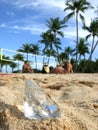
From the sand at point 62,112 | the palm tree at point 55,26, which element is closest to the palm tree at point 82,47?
the palm tree at point 55,26

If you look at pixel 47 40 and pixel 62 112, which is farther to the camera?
pixel 47 40

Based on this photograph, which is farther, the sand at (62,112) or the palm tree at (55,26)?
the palm tree at (55,26)

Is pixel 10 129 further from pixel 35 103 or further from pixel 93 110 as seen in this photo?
pixel 93 110

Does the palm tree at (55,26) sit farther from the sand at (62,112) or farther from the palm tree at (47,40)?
the sand at (62,112)

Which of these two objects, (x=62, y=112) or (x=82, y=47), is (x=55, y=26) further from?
(x=62, y=112)

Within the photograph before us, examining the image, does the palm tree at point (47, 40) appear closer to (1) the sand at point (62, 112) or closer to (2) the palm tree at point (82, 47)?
(2) the palm tree at point (82, 47)

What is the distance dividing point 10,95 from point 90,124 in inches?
57.2

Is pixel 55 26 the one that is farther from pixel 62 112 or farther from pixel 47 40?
pixel 62 112

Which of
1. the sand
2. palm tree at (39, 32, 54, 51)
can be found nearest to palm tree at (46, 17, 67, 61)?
palm tree at (39, 32, 54, 51)

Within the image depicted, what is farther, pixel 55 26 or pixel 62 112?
pixel 55 26

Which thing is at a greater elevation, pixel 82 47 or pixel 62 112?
pixel 82 47

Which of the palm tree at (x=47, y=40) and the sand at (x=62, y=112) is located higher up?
the palm tree at (x=47, y=40)

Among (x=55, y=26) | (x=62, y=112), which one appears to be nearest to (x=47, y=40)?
(x=55, y=26)

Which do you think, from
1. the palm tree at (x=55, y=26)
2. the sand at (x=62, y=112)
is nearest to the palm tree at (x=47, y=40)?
the palm tree at (x=55, y=26)
